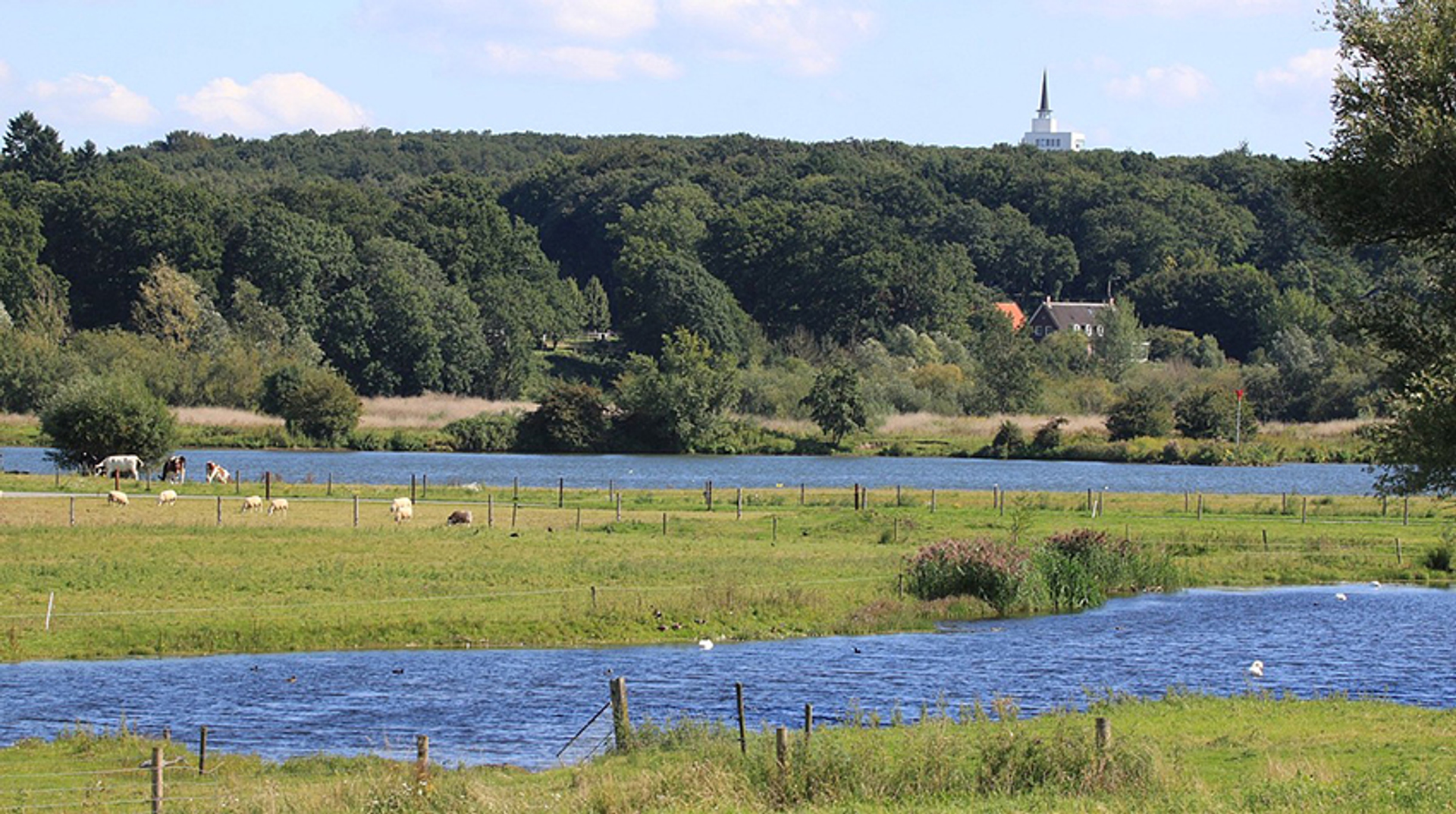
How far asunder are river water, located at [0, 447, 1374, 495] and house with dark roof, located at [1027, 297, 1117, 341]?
72.8 meters

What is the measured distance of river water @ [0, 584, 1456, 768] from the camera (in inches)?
1104

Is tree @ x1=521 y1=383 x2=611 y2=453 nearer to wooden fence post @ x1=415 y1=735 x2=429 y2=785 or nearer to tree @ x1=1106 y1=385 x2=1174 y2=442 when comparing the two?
tree @ x1=1106 y1=385 x2=1174 y2=442

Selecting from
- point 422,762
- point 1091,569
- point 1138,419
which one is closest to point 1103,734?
point 422,762

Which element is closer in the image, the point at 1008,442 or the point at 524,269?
the point at 1008,442

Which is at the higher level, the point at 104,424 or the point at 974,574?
the point at 104,424

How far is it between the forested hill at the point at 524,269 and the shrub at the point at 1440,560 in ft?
256

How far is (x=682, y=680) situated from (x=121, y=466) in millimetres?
45119

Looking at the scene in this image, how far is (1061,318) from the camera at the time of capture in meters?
185

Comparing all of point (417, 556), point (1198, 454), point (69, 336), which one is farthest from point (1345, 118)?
point (69, 336)

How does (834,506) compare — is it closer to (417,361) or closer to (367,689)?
(367,689)

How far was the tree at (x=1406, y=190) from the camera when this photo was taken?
27.7 meters

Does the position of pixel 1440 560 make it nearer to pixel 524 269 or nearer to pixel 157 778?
pixel 157 778

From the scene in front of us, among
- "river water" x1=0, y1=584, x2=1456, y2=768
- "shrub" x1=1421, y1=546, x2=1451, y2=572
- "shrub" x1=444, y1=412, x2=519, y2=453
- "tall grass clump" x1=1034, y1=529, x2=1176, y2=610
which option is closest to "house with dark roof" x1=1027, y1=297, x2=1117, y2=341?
"shrub" x1=444, y1=412, x2=519, y2=453

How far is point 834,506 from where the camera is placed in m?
65.4
